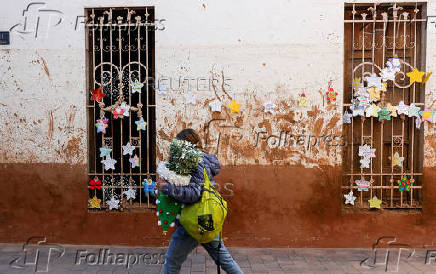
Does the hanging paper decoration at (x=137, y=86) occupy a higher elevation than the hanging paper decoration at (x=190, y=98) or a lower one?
higher

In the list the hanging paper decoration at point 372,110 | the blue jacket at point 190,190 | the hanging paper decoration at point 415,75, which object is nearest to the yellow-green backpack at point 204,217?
the blue jacket at point 190,190

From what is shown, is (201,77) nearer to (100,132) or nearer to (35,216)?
(100,132)

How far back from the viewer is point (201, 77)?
547 centimetres

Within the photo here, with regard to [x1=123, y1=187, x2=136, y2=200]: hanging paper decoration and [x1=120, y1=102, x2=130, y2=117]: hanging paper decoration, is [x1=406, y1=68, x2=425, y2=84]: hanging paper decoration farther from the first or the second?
[x1=123, y1=187, x2=136, y2=200]: hanging paper decoration

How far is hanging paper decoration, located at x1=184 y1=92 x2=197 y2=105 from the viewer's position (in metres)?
A: 5.48

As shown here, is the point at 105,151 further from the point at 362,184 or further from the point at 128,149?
the point at 362,184

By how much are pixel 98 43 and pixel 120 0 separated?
0.65 meters

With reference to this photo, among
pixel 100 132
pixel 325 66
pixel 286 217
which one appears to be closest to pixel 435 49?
pixel 325 66

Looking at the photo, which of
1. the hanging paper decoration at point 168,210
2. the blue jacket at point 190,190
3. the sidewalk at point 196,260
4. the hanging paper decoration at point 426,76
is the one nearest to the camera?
the blue jacket at point 190,190

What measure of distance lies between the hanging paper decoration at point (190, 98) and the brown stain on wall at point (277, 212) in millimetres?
959

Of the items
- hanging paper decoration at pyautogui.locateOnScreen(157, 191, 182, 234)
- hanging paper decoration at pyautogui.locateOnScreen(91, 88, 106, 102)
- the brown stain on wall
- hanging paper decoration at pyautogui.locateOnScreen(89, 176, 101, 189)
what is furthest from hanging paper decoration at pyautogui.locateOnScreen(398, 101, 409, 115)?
hanging paper decoration at pyautogui.locateOnScreen(89, 176, 101, 189)

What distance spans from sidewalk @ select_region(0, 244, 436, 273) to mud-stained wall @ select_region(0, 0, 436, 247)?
186 mm

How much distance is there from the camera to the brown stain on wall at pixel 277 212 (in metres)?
5.50

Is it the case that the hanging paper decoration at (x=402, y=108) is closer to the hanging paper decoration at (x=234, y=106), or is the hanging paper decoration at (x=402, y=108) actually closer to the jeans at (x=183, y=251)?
the hanging paper decoration at (x=234, y=106)
